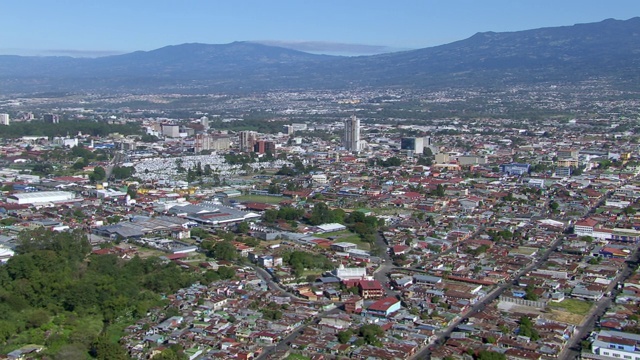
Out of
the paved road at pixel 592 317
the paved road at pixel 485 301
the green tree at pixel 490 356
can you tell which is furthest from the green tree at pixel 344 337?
the paved road at pixel 592 317

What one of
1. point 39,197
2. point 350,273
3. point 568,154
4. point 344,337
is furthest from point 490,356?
point 568,154

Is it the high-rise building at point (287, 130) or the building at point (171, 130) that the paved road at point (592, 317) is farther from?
the building at point (171, 130)

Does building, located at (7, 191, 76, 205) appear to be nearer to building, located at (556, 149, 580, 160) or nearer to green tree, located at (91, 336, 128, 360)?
green tree, located at (91, 336, 128, 360)

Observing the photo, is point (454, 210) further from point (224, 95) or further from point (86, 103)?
point (224, 95)

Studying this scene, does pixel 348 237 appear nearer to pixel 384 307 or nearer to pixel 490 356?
pixel 384 307

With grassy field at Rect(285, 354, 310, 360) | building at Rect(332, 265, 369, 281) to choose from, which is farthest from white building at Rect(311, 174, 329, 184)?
grassy field at Rect(285, 354, 310, 360)

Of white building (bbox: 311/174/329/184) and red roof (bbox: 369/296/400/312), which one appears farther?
white building (bbox: 311/174/329/184)
